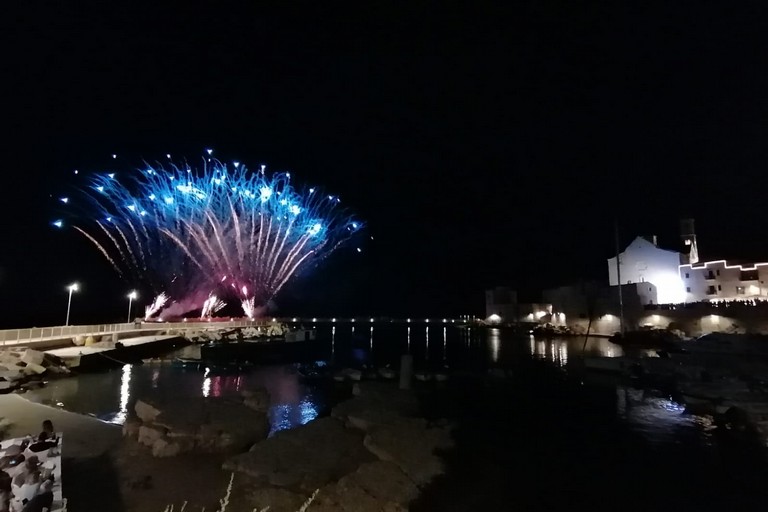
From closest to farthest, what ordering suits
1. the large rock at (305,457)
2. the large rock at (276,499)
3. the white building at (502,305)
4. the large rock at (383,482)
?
the large rock at (276,499), the large rock at (383,482), the large rock at (305,457), the white building at (502,305)

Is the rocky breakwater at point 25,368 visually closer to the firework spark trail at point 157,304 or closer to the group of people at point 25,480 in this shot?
the group of people at point 25,480

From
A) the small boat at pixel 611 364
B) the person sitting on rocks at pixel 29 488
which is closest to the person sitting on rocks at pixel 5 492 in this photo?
the person sitting on rocks at pixel 29 488

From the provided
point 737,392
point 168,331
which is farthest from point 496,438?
point 168,331

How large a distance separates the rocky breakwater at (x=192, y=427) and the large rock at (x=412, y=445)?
3.91 m

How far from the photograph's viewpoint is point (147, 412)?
556 inches

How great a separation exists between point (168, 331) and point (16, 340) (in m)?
22.2

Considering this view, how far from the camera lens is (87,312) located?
82188mm

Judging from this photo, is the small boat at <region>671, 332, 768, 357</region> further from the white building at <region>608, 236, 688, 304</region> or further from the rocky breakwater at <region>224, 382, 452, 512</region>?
the rocky breakwater at <region>224, 382, 452, 512</region>

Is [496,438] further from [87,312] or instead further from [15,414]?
[87,312]

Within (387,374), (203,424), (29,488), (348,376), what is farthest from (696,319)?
(29,488)

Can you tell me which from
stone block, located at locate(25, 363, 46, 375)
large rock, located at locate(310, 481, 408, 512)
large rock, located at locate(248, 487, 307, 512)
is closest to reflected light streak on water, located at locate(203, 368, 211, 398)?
stone block, located at locate(25, 363, 46, 375)

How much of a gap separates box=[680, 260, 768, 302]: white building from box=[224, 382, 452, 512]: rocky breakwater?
55.9m

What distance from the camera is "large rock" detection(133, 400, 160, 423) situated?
13859mm

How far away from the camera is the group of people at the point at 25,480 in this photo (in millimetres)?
6531
